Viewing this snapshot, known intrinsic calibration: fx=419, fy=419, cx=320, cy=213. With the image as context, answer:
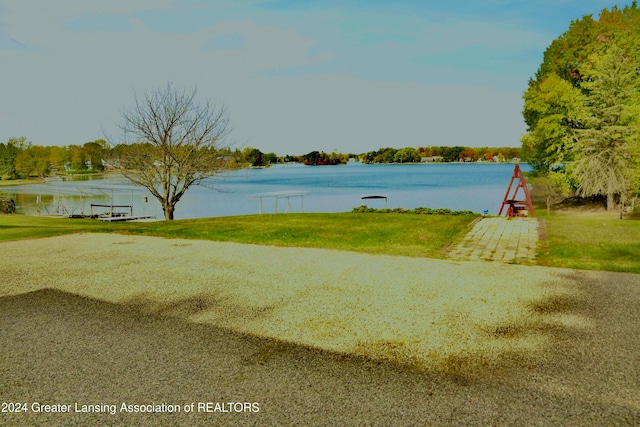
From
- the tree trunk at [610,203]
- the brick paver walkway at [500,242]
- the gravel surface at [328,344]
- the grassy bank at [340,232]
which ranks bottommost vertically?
the tree trunk at [610,203]

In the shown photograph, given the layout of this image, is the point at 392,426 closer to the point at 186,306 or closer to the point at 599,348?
the point at 599,348

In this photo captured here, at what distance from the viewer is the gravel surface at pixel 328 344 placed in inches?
143

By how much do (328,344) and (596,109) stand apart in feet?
100

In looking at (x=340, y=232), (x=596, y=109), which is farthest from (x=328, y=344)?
(x=596, y=109)

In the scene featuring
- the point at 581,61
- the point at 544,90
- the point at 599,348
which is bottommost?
the point at 599,348

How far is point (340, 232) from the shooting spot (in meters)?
13.7

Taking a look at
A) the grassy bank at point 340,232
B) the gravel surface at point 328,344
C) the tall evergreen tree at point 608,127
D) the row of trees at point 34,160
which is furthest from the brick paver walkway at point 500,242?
the row of trees at point 34,160

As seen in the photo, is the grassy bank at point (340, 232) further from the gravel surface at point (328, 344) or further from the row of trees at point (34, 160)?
the row of trees at point (34, 160)

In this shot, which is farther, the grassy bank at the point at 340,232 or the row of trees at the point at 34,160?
the row of trees at the point at 34,160

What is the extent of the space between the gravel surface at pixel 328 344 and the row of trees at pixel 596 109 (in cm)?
2432

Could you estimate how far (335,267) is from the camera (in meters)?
8.77

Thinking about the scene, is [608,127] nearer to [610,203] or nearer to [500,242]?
[610,203]

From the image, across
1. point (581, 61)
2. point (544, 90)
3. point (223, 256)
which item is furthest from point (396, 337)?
point (581, 61)

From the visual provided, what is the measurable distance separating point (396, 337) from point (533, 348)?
1537 millimetres
